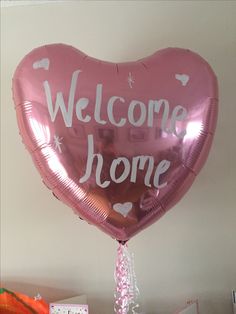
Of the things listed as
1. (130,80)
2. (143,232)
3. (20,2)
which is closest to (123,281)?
(143,232)

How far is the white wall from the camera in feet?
4.27

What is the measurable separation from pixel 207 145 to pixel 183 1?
26.9 inches

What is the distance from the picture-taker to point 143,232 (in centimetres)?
134

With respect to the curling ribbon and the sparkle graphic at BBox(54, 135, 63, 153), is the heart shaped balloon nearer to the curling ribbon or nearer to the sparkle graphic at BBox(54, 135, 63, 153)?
the sparkle graphic at BBox(54, 135, 63, 153)

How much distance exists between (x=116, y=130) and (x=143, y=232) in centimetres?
53

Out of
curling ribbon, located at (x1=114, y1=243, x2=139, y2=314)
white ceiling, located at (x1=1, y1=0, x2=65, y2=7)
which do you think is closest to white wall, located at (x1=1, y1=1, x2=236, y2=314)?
white ceiling, located at (x1=1, y1=0, x2=65, y2=7)

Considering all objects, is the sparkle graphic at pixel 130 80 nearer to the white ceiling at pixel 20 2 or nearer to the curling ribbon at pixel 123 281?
the curling ribbon at pixel 123 281

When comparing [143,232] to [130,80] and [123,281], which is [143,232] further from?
[130,80]

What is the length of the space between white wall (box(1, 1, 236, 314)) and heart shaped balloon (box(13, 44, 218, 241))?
354mm

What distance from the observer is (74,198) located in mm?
959

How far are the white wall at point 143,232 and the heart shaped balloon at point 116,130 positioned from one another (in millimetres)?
354

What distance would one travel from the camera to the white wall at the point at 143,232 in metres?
1.30

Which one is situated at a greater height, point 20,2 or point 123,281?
point 20,2

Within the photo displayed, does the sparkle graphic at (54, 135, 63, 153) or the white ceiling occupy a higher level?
the white ceiling
